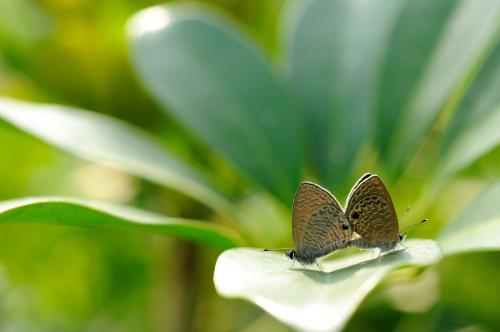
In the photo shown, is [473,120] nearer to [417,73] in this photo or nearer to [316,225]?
[417,73]

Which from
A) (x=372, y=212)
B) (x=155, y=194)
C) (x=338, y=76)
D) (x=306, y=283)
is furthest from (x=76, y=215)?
(x=155, y=194)

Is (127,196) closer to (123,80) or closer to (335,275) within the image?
(123,80)

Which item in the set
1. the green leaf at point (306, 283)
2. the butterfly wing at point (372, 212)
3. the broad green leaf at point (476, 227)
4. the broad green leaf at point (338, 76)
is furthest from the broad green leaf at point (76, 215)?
the broad green leaf at point (338, 76)

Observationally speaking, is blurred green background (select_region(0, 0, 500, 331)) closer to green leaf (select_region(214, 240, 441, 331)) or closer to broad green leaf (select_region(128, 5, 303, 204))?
broad green leaf (select_region(128, 5, 303, 204))

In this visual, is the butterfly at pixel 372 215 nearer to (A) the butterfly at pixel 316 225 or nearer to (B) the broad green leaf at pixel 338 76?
(A) the butterfly at pixel 316 225

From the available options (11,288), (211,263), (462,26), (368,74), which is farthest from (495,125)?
(11,288)

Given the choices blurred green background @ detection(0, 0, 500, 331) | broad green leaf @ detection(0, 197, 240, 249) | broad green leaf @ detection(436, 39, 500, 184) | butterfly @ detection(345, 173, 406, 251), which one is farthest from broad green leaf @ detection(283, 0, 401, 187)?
broad green leaf @ detection(0, 197, 240, 249)

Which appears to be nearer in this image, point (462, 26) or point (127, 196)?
point (462, 26)
